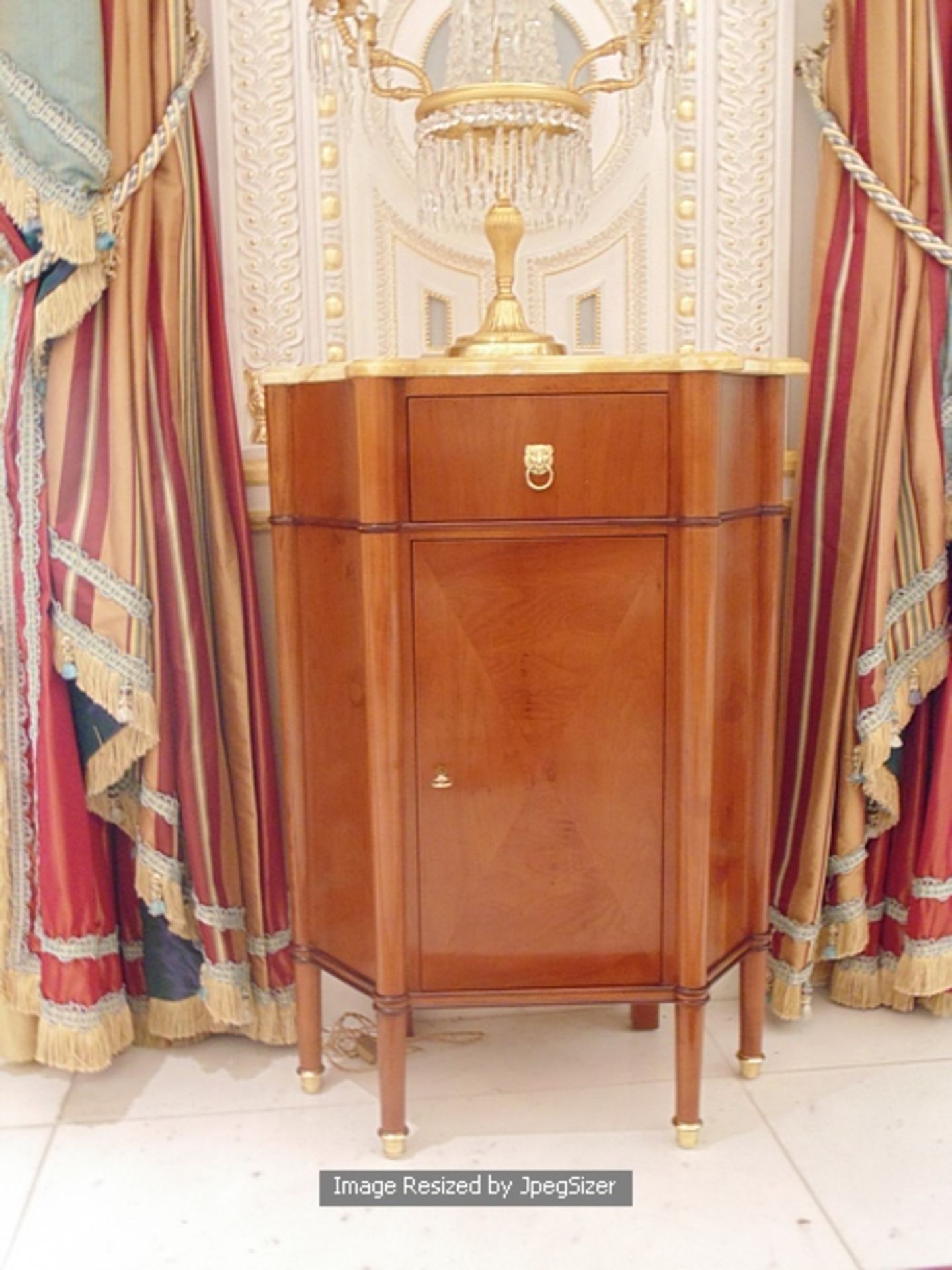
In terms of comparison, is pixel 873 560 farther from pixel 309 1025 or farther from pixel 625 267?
pixel 309 1025

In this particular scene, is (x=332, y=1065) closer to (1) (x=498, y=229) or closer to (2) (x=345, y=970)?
(2) (x=345, y=970)

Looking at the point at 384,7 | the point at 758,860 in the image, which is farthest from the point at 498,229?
the point at 758,860

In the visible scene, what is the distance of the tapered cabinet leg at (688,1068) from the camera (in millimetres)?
1590

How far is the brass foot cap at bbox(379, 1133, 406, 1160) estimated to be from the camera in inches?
63.7

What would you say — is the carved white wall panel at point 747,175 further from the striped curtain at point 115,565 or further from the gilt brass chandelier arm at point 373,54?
the striped curtain at point 115,565

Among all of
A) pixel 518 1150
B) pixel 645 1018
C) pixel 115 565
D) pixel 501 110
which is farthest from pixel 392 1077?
pixel 501 110

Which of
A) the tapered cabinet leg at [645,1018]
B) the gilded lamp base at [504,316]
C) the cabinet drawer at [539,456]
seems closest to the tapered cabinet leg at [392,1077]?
the tapered cabinet leg at [645,1018]

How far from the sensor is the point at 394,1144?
1.62 meters

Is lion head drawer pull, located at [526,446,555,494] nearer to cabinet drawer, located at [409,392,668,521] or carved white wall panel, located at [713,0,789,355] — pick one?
cabinet drawer, located at [409,392,668,521]

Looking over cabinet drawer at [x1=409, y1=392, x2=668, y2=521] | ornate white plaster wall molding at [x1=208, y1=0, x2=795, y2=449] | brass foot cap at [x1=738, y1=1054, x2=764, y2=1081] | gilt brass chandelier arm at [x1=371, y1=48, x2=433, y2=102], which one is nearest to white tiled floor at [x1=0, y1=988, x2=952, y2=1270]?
brass foot cap at [x1=738, y1=1054, x2=764, y2=1081]
